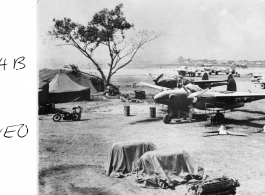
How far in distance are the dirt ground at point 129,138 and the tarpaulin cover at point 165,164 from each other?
15.6 inches

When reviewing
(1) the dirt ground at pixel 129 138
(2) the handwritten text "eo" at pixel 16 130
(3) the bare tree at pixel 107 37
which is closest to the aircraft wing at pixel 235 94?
(1) the dirt ground at pixel 129 138

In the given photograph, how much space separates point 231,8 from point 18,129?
250 inches

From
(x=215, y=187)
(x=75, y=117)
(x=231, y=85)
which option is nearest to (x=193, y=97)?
(x=231, y=85)

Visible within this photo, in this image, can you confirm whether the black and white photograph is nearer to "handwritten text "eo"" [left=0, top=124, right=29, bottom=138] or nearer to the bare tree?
the bare tree

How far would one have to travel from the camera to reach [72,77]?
9703mm

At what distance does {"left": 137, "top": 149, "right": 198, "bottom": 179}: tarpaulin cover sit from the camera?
6973 mm

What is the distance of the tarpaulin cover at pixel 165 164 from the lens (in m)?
6.97

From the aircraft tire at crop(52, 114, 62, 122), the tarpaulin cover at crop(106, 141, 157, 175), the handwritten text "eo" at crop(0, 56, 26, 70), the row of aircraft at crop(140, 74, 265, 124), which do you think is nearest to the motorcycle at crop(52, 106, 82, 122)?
the aircraft tire at crop(52, 114, 62, 122)

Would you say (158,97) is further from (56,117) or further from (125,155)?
(56,117)

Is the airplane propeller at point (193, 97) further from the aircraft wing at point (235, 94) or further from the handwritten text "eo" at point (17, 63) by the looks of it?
the handwritten text "eo" at point (17, 63)

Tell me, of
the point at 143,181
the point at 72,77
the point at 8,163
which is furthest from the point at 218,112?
the point at 8,163

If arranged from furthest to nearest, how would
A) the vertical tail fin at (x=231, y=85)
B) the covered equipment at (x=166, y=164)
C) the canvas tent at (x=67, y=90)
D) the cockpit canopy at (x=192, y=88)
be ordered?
the cockpit canopy at (x=192, y=88)
the vertical tail fin at (x=231, y=85)
the canvas tent at (x=67, y=90)
the covered equipment at (x=166, y=164)

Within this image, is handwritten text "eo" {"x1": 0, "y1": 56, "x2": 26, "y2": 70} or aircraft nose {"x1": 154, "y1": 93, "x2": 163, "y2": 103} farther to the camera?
aircraft nose {"x1": 154, "y1": 93, "x2": 163, "y2": 103}

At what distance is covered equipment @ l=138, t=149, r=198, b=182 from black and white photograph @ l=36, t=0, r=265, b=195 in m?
0.02
